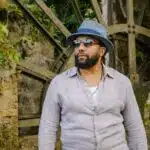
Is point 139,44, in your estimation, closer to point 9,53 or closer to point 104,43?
point 9,53

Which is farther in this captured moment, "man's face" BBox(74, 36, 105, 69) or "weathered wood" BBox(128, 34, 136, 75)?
"weathered wood" BBox(128, 34, 136, 75)

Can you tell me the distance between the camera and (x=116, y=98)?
3.25 meters

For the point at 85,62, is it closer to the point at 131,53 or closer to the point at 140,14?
the point at 131,53

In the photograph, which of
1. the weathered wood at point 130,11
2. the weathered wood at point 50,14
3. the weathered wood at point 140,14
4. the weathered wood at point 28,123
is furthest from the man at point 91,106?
the weathered wood at point 140,14

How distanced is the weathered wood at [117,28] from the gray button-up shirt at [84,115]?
568cm

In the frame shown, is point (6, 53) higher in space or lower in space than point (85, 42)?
higher

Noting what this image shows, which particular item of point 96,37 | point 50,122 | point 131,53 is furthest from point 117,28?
point 50,122

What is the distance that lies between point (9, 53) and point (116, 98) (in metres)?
3.06

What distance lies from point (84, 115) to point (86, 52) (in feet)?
1.21

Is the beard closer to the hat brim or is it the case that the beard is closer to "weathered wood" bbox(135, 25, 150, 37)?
the hat brim

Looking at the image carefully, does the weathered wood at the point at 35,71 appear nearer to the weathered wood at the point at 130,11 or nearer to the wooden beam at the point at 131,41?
the wooden beam at the point at 131,41

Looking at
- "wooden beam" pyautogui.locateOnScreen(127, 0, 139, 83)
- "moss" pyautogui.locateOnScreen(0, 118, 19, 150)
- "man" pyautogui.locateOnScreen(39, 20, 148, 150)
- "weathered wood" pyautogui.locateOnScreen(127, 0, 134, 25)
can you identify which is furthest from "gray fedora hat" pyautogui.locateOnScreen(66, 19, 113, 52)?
"weathered wood" pyautogui.locateOnScreen(127, 0, 134, 25)

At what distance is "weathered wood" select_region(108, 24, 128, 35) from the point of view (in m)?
8.97

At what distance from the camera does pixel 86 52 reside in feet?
10.9
